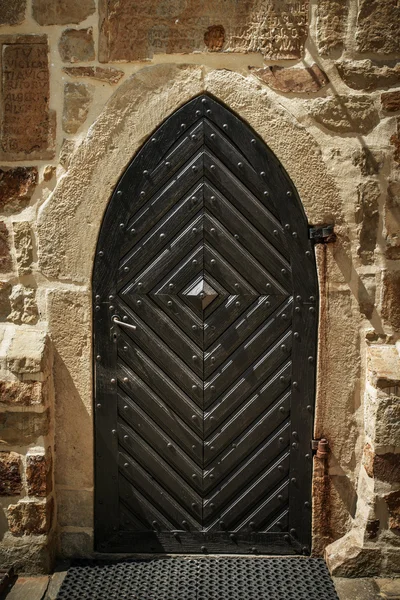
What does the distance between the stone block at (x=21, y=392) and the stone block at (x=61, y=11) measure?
1864 millimetres

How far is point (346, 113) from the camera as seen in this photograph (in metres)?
3.32

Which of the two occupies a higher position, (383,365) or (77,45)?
(77,45)

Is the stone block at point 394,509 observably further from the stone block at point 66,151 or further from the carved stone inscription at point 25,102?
the carved stone inscription at point 25,102

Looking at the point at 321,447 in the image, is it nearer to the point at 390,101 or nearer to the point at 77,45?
the point at 390,101

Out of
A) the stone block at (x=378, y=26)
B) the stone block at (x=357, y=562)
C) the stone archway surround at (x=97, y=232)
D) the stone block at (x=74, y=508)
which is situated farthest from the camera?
the stone block at (x=74, y=508)

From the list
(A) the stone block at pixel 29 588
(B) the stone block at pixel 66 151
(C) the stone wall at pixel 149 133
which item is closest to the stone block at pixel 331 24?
(C) the stone wall at pixel 149 133

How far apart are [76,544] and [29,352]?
1.15 metres

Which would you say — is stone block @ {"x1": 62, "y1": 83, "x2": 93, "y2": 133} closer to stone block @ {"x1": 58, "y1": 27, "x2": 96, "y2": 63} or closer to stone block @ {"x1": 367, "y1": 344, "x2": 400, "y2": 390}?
stone block @ {"x1": 58, "y1": 27, "x2": 96, "y2": 63}

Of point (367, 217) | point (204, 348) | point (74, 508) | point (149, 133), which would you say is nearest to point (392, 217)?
point (367, 217)

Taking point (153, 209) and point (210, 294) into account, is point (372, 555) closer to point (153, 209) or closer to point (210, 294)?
point (210, 294)

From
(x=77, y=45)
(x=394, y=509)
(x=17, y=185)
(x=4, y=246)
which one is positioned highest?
(x=77, y=45)

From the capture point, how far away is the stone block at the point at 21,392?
343 cm

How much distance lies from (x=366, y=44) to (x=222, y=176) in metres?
0.97

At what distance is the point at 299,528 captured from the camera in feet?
12.0
